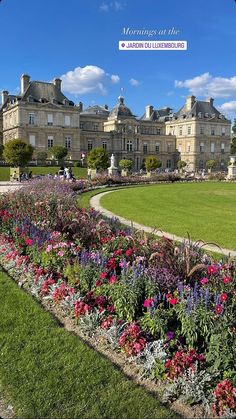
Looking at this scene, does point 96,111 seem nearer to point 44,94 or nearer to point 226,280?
point 44,94

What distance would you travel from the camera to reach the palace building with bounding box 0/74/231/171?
195 ft

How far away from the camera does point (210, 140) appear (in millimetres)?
79375

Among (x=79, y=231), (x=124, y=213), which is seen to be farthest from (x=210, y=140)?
(x=79, y=231)

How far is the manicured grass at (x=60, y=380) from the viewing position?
2.72 meters

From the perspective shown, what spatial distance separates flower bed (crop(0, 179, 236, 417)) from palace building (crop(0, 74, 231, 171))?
55.7 meters

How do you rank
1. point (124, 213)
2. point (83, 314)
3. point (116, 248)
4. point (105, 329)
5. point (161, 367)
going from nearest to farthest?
point (161, 367), point (105, 329), point (83, 314), point (116, 248), point (124, 213)

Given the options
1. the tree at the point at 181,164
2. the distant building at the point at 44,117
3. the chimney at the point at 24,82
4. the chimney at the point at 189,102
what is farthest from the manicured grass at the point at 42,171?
the chimney at the point at 189,102

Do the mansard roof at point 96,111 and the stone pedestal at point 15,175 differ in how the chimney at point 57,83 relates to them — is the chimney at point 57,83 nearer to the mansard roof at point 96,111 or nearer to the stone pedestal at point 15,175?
the mansard roof at point 96,111

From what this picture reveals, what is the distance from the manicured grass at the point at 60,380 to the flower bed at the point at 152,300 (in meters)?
0.24

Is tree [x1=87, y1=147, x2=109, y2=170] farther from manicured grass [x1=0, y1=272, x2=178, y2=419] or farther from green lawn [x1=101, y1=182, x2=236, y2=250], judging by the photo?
manicured grass [x1=0, y1=272, x2=178, y2=419]

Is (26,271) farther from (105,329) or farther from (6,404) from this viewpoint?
(6,404)

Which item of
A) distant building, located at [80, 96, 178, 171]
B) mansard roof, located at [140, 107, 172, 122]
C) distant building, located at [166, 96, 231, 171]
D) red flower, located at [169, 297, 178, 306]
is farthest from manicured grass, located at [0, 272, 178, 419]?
mansard roof, located at [140, 107, 172, 122]

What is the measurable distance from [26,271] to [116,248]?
1339mm

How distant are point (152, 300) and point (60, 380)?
1.04 m
